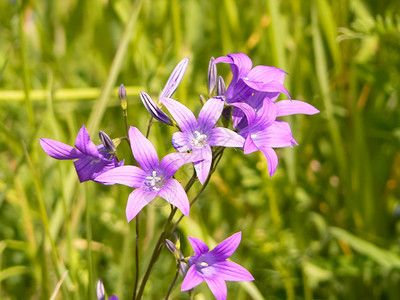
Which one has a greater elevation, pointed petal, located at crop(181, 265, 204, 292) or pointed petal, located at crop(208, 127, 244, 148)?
pointed petal, located at crop(208, 127, 244, 148)

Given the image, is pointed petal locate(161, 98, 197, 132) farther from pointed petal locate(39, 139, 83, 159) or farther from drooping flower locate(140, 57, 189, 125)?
pointed petal locate(39, 139, 83, 159)

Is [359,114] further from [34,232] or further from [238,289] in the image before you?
[34,232]

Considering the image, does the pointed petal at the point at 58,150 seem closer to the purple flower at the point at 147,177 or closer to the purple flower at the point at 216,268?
the purple flower at the point at 147,177

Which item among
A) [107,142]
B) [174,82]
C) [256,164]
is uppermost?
[174,82]

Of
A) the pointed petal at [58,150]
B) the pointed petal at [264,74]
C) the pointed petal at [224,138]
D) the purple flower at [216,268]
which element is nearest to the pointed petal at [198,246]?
the purple flower at [216,268]

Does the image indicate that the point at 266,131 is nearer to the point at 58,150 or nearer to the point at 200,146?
the point at 200,146

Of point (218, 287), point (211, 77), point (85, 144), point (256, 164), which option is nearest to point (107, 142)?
point (85, 144)

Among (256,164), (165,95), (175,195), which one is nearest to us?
(175,195)

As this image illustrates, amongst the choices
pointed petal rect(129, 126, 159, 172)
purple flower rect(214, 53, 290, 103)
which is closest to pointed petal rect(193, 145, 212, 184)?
pointed petal rect(129, 126, 159, 172)
